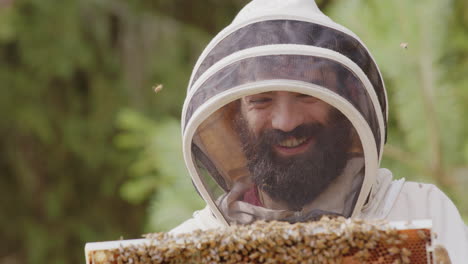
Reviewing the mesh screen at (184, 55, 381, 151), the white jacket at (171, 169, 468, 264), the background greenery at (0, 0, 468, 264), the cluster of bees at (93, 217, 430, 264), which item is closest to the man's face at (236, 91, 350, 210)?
the mesh screen at (184, 55, 381, 151)

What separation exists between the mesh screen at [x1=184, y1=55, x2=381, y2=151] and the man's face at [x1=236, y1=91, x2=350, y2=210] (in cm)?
11

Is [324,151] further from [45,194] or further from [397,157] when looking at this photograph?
[45,194]

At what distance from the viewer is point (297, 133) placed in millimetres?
2756

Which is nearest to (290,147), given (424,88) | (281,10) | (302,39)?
(302,39)

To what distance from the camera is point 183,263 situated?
85.8 inches

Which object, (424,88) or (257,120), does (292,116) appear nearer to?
(257,120)

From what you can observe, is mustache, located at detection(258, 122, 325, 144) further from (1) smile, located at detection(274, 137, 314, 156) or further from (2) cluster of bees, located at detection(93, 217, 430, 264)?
(2) cluster of bees, located at detection(93, 217, 430, 264)

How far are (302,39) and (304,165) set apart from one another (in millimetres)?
466

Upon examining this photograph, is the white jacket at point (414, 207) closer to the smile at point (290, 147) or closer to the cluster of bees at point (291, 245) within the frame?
the smile at point (290, 147)

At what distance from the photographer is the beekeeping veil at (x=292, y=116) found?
8.76 ft

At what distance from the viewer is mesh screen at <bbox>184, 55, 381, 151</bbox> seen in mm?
2656

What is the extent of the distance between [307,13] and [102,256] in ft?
4.00

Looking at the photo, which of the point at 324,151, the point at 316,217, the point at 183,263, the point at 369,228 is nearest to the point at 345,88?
the point at 324,151

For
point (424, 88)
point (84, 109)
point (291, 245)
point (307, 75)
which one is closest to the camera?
point (291, 245)
